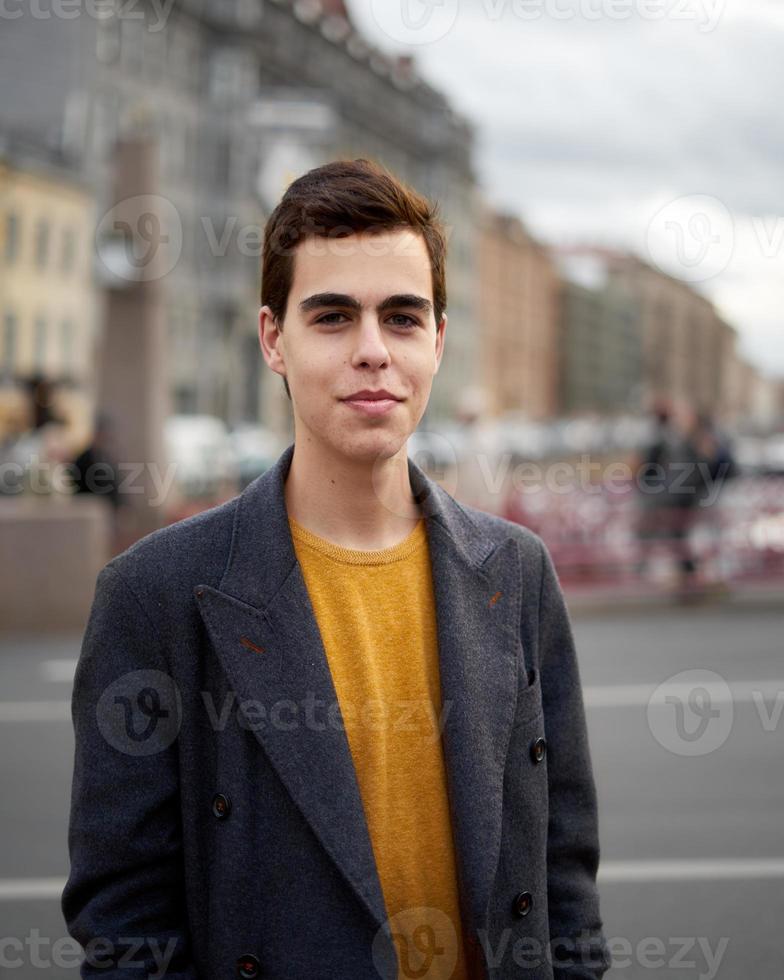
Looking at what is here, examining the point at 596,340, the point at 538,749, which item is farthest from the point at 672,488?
the point at 596,340

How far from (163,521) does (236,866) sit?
35.7 ft

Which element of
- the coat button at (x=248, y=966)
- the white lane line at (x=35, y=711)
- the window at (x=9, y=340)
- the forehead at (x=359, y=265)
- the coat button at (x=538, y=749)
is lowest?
the white lane line at (x=35, y=711)

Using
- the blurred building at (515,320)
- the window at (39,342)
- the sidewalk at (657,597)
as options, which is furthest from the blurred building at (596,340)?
the sidewalk at (657,597)

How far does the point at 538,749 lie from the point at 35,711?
682cm

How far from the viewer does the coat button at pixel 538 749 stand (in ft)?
7.57

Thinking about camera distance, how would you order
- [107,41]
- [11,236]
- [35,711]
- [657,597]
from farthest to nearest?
1. [107,41]
2. [11,236]
3. [657,597]
4. [35,711]

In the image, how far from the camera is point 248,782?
2146 millimetres

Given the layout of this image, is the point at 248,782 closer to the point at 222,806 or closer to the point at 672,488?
the point at 222,806

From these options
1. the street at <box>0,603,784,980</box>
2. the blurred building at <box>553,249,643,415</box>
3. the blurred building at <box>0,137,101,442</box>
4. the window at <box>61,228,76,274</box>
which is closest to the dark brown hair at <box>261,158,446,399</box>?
the street at <box>0,603,784,980</box>

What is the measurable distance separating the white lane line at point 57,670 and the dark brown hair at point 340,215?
7.73m

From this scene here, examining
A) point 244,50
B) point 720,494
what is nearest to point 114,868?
point 720,494

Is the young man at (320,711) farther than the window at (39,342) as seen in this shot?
No

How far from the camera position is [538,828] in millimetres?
2301

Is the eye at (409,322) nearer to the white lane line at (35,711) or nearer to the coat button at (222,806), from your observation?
the coat button at (222,806)
